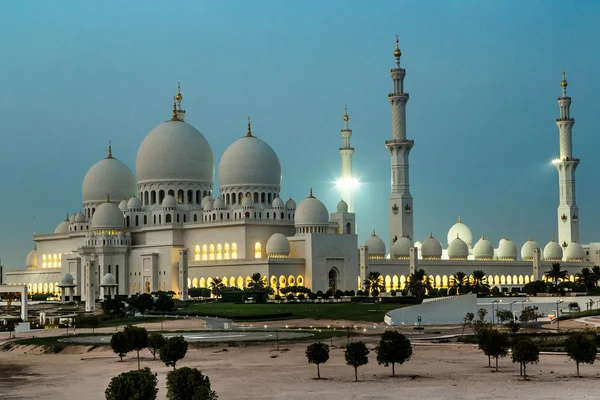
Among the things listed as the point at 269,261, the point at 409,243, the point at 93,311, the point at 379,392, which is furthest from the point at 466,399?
the point at 409,243

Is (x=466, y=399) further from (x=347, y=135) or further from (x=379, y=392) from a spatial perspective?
(x=347, y=135)

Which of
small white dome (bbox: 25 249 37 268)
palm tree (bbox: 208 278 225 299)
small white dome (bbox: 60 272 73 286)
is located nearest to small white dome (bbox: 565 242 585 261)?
palm tree (bbox: 208 278 225 299)

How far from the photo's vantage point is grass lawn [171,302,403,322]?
61.8m

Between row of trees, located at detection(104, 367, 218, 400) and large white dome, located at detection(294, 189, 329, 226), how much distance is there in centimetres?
6853

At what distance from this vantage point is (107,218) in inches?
3893

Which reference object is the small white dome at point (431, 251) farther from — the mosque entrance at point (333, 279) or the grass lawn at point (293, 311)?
the grass lawn at point (293, 311)

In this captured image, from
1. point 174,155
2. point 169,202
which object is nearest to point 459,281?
point 169,202

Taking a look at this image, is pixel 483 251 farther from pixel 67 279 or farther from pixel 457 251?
pixel 67 279

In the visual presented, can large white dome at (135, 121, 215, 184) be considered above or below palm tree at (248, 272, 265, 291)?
above

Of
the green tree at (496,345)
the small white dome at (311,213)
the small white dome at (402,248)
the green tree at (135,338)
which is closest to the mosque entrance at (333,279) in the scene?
the small white dome at (311,213)

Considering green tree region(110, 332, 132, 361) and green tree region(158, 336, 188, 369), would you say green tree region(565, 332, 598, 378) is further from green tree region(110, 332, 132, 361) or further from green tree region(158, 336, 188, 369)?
green tree region(110, 332, 132, 361)

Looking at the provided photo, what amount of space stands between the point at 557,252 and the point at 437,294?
3326 centimetres

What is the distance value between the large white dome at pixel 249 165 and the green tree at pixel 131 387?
73.5 meters

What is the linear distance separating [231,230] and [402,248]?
17.0 meters
